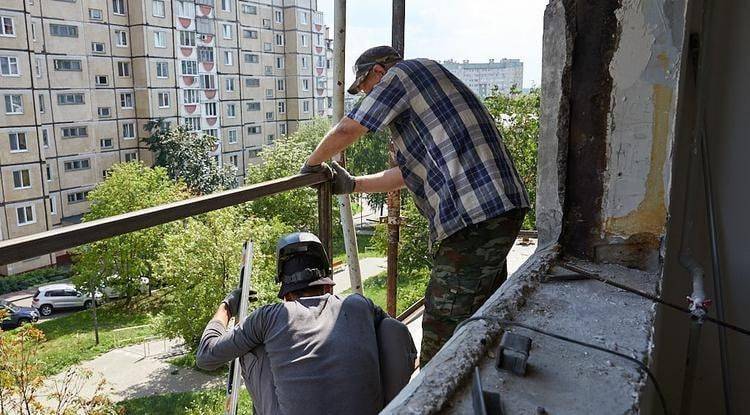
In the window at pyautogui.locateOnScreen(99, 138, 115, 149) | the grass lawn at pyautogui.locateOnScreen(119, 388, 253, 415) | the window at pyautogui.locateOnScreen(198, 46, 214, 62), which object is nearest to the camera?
the grass lawn at pyautogui.locateOnScreen(119, 388, 253, 415)

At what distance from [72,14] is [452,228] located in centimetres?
2933

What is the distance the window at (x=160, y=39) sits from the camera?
95.7 feet

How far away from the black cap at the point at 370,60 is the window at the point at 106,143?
2918cm

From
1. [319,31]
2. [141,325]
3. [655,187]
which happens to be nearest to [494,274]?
[655,187]

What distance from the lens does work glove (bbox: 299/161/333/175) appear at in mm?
2588

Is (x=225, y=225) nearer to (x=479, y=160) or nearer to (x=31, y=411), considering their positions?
(x=31, y=411)

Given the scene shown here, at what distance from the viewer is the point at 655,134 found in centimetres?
183

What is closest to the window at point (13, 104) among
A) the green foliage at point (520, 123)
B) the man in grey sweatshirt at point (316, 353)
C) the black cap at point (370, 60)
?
the green foliage at point (520, 123)

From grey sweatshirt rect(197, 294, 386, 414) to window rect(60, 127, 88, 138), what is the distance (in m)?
28.5

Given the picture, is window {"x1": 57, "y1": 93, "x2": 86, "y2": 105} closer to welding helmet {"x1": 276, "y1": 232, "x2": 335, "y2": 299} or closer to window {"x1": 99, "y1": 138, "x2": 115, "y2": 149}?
window {"x1": 99, "y1": 138, "x2": 115, "y2": 149}

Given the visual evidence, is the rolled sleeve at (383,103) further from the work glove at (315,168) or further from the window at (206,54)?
the window at (206,54)

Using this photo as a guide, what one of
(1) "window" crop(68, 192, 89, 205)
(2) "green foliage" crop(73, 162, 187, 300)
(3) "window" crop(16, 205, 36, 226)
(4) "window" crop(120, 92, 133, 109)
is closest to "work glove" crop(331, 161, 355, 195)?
(2) "green foliage" crop(73, 162, 187, 300)

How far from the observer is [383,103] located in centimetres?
227

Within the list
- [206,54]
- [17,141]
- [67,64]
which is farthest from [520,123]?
[206,54]
